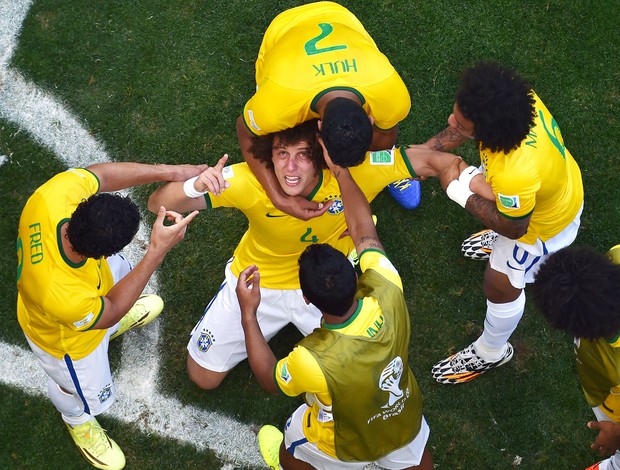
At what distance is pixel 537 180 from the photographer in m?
4.53

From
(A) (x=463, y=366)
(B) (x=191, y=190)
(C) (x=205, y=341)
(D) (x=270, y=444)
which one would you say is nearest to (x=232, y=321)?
Result: (C) (x=205, y=341)

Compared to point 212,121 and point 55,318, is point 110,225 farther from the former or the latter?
point 212,121

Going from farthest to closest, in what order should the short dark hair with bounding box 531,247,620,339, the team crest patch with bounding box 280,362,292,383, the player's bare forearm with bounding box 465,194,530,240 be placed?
the player's bare forearm with bounding box 465,194,530,240, the team crest patch with bounding box 280,362,292,383, the short dark hair with bounding box 531,247,620,339

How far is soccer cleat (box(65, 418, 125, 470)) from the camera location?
5.61 metres

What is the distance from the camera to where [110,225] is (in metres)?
4.25

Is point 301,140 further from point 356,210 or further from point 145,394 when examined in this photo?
point 145,394

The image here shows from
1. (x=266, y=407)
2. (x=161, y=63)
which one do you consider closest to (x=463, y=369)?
(x=266, y=407)

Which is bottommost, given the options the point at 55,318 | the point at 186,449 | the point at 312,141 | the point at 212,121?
the point at 186,449

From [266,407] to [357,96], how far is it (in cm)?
277

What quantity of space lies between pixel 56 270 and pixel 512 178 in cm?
281

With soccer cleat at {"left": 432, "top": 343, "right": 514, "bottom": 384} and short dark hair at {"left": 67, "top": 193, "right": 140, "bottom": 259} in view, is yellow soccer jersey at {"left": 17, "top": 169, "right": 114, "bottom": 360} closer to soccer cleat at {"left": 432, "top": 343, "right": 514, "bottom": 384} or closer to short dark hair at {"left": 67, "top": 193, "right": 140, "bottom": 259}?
short dark hair at {"left": 67, "top": 193, "right": 140, "bottom": 259}

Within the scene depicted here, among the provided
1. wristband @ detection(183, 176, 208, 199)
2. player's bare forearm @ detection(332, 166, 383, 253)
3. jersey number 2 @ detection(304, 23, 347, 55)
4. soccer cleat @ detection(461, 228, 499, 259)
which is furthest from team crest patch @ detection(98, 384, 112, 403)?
soccer cleat @ detection(461, 228, 499, 259)

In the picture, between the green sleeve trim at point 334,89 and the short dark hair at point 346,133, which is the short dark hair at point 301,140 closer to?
the green sleeve trim at point 334,89

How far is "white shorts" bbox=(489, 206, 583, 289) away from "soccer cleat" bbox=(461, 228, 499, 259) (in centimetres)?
108
